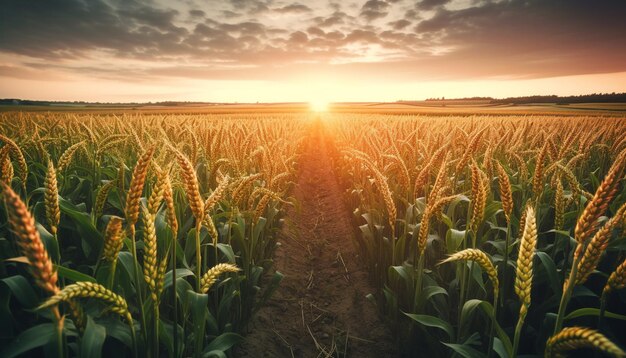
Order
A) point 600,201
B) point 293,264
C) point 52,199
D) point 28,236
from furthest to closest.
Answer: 1. point 293,264
2. point 52,199
3. point 600,201
4. point 28,236

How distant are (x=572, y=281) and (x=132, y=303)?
249cm

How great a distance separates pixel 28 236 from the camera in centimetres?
76

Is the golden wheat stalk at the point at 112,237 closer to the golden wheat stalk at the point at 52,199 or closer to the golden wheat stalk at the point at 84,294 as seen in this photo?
the golden wheat stalk at the point at 84,294

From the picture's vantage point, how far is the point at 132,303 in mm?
2240

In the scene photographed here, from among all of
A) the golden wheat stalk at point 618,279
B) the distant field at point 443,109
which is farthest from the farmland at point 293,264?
the distant field at point 443,109

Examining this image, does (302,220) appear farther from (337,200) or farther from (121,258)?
(121,258)

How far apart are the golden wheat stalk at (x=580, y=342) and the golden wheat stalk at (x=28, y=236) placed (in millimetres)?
1343

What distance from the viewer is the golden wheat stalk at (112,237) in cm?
110

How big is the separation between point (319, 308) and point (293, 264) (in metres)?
1.15

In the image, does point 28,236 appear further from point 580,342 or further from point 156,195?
point 580,342

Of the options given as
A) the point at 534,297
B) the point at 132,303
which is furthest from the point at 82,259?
the point at 534,297

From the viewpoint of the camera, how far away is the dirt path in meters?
3.14

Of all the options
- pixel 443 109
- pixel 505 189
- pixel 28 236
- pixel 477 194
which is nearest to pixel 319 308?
pixel 477 194

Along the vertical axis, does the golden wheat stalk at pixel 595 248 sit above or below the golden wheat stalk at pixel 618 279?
above
